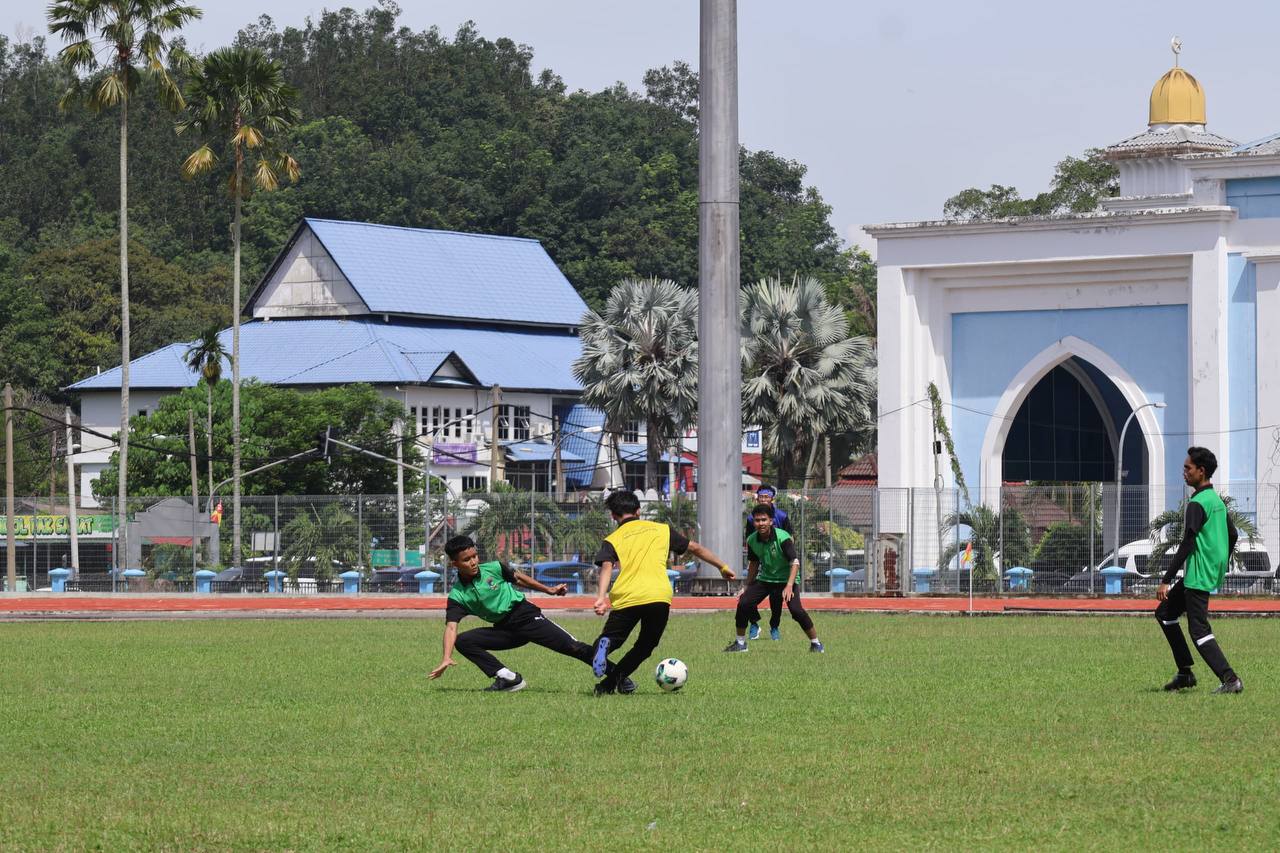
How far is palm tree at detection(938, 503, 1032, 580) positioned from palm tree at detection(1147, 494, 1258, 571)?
2.39 metres

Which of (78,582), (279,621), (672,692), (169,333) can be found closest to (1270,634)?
(672,692)

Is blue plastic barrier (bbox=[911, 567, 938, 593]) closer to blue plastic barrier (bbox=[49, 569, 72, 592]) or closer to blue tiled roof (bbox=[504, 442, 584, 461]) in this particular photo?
blue plastic barrier (bbox=[49, 569, 72, 592])

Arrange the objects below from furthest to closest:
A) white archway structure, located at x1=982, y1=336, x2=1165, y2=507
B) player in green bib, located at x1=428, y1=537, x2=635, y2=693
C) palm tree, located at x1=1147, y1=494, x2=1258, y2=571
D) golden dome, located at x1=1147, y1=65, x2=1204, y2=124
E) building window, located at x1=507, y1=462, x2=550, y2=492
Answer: building window, located at x1=507, y1=462, x2=550, y2=492, golden dome, located at x1=1147, y1=65, x2=1204, y2=124, white archway structure, located at x1=982, y1=336, x2=1165, y2=507, palm tree, located at x1=1147, y1=494, x2=1258, y2=571, player in green bib, located at x1=428, y1=537, x2=635, y2=693

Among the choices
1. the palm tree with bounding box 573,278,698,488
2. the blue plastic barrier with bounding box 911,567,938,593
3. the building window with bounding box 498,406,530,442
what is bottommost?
the blue plastic barrier with bounding box 911,567,938,593

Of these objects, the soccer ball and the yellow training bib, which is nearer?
the yellow training bib

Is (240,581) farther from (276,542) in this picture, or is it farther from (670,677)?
(670,677)

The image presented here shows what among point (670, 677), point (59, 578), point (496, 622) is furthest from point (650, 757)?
point (59, 578)

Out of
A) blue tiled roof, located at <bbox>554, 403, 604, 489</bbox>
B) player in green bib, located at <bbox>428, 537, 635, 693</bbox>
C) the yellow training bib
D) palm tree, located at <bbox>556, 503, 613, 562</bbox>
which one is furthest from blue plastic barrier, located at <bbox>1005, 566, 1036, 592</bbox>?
blue tiled roof, located at <bbox>554, 403, 604, 489</bbox>

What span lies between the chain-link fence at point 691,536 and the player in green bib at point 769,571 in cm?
1705

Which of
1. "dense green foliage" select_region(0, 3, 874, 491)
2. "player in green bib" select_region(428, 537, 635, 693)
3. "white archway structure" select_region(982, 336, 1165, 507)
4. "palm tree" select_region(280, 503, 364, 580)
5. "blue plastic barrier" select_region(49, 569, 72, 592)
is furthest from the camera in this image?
"dense green foliage" select_region(0, 3, 874, 491)

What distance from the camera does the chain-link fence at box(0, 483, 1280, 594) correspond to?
38.5 m

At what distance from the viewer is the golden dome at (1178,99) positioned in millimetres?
52812

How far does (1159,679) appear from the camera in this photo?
16.1m

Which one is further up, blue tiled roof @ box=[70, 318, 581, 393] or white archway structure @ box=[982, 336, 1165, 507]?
blue tiled roof @ box=[70, 318, 581, 393]
